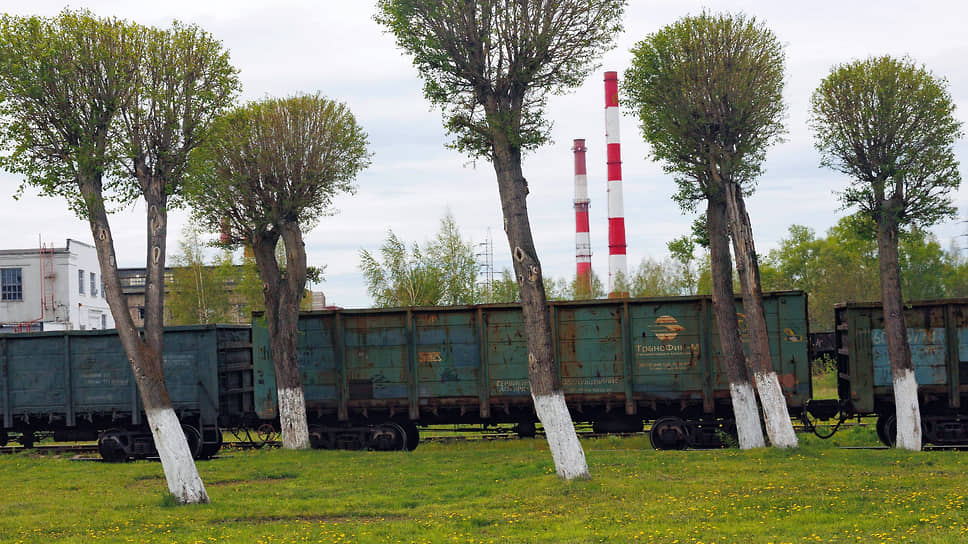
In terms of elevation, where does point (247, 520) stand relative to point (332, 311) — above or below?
below

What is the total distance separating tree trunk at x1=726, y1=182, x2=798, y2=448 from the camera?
1867cm

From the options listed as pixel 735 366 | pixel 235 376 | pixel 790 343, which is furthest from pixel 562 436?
pixel 235 376

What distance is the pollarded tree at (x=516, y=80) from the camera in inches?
605

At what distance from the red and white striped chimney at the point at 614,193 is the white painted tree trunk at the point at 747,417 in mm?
44282

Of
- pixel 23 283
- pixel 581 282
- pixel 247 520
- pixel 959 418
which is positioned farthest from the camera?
pixel 581 282

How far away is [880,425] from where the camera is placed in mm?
20875

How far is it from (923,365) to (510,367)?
30.9 ft

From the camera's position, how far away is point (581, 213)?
7431 cm

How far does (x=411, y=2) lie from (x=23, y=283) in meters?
48.5

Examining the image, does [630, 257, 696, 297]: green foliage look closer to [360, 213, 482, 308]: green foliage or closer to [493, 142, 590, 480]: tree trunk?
[360, 213, 482, 308]: green foliage

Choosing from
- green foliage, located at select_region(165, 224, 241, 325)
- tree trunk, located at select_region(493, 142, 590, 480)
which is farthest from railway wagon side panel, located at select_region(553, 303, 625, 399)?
green foliage, located at select_region(165, 224, 241, 325)

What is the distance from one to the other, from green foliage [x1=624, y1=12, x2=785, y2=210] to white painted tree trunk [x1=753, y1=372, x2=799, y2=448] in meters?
4.26

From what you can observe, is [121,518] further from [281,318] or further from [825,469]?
[825,469]

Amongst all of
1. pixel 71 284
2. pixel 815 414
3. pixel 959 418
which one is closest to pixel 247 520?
pixel 815 414
